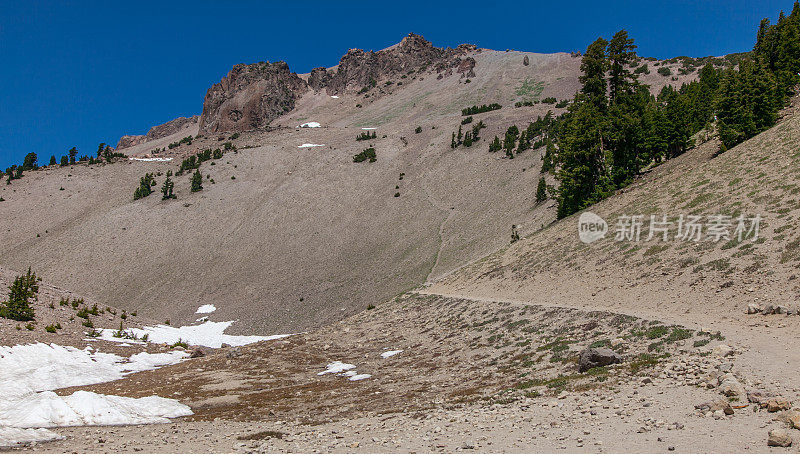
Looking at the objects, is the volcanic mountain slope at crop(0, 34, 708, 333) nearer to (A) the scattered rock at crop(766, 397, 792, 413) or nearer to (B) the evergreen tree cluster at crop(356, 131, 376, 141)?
(B) the evergreen tree cluster at crop(356, 131, 376, 141)

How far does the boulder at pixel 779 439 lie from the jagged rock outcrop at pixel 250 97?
17585 centimetres

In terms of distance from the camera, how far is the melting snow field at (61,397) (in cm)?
1188

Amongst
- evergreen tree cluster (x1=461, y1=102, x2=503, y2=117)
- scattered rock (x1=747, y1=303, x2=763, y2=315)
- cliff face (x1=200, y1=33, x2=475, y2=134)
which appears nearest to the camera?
scattered rock (x1=747, y1=303, x2=763, y2=315)

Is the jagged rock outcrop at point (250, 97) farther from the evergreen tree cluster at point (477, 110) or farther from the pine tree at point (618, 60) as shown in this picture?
the pine tree at point (618, 60)

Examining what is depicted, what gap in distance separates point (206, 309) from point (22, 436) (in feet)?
156

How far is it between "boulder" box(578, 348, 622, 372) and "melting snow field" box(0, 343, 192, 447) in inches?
518

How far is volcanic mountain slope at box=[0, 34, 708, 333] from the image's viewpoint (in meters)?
55.1

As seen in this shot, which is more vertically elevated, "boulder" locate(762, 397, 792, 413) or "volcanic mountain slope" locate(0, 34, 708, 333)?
"volcanic mountain slope" locate(0, 34, 708, 333)

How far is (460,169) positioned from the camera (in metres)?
84.8

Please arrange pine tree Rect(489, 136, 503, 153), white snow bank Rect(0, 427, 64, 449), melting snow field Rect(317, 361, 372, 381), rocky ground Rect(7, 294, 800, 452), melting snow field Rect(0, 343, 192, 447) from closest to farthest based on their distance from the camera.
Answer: rocky ground Rect(7, 294, 800, 452) < white snow bank Rect(0, 427, 64, 449) < melting snow field Rect(0, 343, 192, 447) < melting snow field Rect(317, 361, 372, 381) < pine tree Rect(489, 136, 503, 153)

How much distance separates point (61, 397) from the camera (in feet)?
44.7

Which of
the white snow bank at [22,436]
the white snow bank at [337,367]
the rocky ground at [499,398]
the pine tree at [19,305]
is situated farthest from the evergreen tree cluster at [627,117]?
the pine tree at [19,305]

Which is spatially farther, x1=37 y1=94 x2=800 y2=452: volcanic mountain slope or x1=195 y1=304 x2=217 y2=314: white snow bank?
x1=195 y1=304 x2=217 y2=314: white snow bank

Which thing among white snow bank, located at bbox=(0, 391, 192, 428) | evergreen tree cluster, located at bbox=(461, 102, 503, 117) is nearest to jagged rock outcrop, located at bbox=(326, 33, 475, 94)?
evergreen tree cluster, located at bbox=(461, 102, 503, 117)
